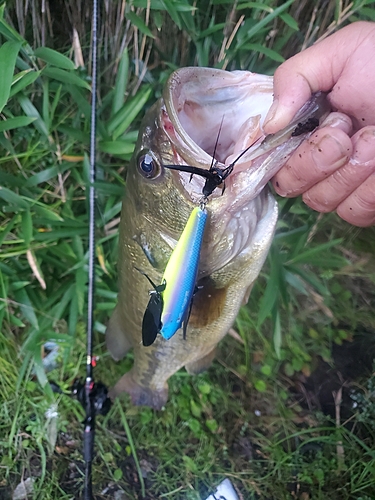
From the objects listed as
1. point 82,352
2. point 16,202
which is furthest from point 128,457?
point 16,202

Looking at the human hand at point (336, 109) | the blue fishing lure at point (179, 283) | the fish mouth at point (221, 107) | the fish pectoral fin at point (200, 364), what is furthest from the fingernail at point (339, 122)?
the fish pectoral fin at point (200, 364)

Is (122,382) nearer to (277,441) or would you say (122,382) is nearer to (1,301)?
(1,301)

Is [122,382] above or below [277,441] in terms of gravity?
above

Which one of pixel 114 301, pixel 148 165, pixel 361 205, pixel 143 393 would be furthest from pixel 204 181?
pixel 114 301

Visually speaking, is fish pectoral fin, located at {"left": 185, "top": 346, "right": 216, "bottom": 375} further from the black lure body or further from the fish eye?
the fish eye

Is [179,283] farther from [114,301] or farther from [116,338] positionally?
[114,301]

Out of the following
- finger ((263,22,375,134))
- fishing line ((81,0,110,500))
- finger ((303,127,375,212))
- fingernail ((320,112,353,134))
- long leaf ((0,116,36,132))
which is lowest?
fishing line ((81,0,110,500))

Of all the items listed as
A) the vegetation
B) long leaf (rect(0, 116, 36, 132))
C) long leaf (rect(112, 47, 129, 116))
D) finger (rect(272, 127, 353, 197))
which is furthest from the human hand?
long leaf (rect(0, 116, 36, 132))

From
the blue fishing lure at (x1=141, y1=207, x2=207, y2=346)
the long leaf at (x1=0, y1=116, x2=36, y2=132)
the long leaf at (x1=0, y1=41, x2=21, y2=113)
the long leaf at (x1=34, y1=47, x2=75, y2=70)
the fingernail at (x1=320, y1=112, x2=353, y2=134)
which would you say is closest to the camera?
the blue fishing lure at (x1=141, y1=207, x2=207, y2=346)
